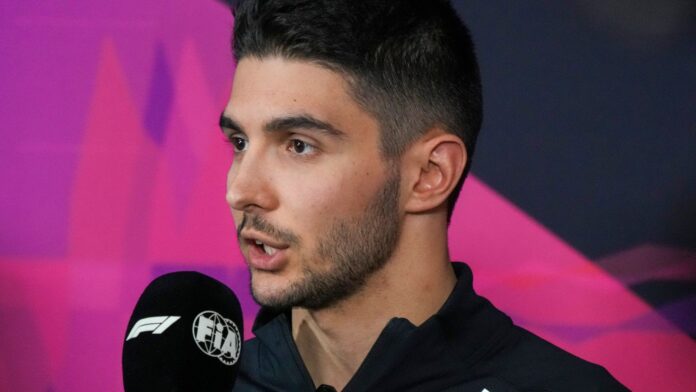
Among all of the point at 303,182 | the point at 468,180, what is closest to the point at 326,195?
the point at 303,182

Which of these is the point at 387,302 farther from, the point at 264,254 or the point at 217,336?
the point at 217,336

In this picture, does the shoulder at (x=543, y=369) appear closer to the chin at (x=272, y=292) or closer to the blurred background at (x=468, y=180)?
the chin at (x=272, y=292)

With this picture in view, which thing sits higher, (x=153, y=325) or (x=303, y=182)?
(x=303, y=182)

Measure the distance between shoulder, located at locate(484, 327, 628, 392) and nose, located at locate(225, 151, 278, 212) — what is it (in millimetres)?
366

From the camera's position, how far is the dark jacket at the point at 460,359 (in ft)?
4.56

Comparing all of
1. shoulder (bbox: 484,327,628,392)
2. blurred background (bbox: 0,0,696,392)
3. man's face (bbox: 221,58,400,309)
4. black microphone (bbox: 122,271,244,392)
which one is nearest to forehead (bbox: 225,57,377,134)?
man's face (bbox: 221,58,400,309)

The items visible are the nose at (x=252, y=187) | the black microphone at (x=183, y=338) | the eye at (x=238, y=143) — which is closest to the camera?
the black microphone at (x=183, y=338)

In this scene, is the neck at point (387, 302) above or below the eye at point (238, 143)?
below

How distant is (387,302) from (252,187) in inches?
9.7

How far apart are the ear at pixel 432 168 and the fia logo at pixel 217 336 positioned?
13.7 inches

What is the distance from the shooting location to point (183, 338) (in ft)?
3.63

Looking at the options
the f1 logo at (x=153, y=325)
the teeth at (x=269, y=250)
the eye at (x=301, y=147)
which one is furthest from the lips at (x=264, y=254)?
the f1 logo at (x=153, y=325)

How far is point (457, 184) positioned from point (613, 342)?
2.07 ft

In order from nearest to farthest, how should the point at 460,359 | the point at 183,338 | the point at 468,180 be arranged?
the point at 183,338 < the point at 460,359 < the point at 468,180
